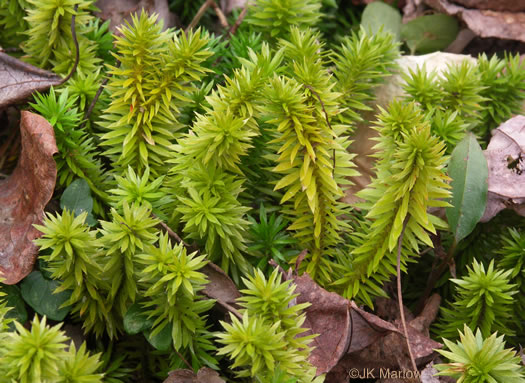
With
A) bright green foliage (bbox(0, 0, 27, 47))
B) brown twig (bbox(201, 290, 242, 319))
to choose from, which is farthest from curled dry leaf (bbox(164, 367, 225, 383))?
bright green foliage (bbox(0, 0, 27, 47))

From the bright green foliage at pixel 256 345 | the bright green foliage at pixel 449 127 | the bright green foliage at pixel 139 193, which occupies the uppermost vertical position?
the bright green foliage at pixel 449 127

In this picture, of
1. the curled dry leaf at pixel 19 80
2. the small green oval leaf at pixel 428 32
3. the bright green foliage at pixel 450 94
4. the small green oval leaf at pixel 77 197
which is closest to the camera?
the small green oval leaf at pixel 77 197

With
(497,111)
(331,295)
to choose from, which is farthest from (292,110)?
(497,111)

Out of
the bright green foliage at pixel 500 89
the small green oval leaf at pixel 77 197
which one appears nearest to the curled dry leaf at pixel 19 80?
→ the small green oval leaf at pixel 77 197

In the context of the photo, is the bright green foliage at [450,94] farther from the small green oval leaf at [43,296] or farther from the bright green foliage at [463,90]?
the small green oval leaf at [43,296]

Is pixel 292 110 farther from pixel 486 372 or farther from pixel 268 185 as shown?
pixel 486 372

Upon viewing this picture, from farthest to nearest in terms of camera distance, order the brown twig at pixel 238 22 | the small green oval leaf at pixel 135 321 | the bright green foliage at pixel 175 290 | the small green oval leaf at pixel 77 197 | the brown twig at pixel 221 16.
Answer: the brown twig at pixel 221 16 → the brown twig at pixel 238 22 → the small green oval leaf at pixel 77 197 → the small green oval leaf at pixel 135 321 → the bright green foliage at pixel 175 290

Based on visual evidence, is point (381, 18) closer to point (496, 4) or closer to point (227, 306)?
point (496, 4)
